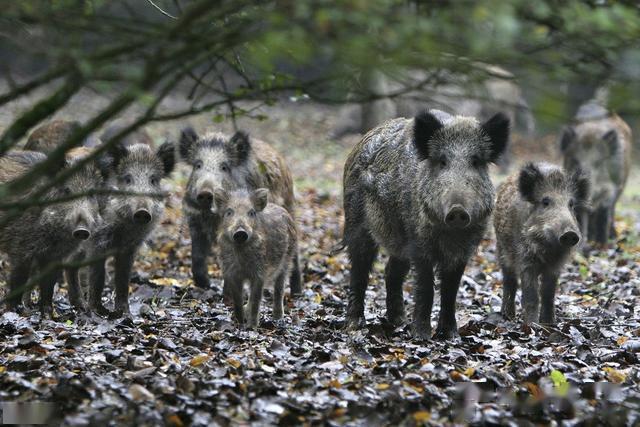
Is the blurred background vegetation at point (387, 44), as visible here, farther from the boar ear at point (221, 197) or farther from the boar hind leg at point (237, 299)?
the boar ear at point (221, 197)

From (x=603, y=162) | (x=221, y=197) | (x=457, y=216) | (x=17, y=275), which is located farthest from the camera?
(x=603, y=162)

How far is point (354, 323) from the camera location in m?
7.57

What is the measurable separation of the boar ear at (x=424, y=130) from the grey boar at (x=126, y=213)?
2.48m

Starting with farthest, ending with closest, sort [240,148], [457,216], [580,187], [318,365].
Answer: [240,148], [580,187], [457,216], [318,365]

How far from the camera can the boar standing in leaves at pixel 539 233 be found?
756 centimetres

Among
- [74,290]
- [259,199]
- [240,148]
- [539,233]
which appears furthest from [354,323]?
[240,148]

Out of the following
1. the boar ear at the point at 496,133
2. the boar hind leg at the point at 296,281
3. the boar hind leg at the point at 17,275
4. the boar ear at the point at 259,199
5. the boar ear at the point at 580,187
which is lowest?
the boar hind leg at the point at 296,281

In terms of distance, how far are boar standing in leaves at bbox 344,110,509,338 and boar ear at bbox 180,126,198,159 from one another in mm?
3121

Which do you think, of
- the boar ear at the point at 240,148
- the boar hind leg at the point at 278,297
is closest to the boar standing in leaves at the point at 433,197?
the boar hind leg at the point at 278,297

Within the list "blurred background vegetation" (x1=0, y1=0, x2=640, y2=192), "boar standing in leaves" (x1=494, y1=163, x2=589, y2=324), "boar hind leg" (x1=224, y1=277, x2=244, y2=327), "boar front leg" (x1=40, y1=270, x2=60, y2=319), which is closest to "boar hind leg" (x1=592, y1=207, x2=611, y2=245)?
"boar standing in leaves" (x1=494, y1=163, x2=589, y2=324)

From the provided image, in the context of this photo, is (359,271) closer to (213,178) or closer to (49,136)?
(213,178)

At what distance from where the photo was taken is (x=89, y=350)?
585 centimetres

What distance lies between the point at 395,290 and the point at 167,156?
8.67 feet

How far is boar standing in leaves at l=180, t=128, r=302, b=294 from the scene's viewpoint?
9648 millimetres
